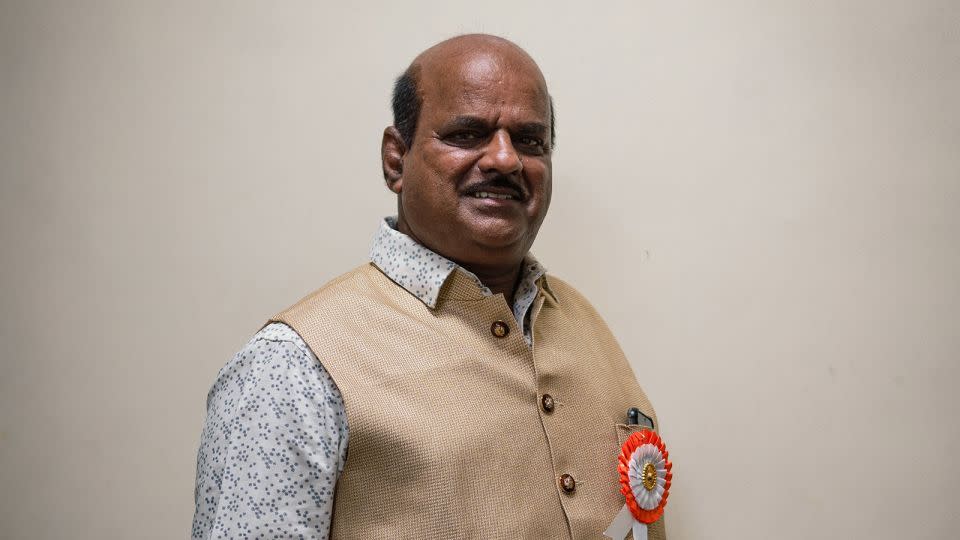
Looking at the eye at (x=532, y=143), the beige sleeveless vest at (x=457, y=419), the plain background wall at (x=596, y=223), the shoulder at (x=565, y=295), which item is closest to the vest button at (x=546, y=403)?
the beige sleeveless vest at (x=457, y=419)

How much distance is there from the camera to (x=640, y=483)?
128cm

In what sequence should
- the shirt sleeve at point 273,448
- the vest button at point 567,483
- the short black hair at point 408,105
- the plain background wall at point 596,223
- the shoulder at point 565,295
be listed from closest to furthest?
1. the shirt sleeve at point 273,448
2. the vest button at point 567,483
3. the short black hair at point 408,105
4. the shoulder at point 565,295
5. the plain background wall at point 596,223

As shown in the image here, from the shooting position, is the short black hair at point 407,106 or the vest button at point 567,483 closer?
the vest button at point 567,483

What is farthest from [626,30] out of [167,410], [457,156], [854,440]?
[167,410]

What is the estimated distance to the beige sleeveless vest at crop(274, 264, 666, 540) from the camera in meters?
1.10

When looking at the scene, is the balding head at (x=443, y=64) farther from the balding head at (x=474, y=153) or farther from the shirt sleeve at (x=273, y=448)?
the shirt sleeve at (x=273, y=448)

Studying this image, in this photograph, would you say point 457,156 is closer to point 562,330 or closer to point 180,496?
point 562,330

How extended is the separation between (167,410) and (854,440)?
1437mm

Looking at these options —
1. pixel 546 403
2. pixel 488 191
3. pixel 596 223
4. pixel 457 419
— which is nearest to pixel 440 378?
pixel 457 419

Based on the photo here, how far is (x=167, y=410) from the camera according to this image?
1673mm

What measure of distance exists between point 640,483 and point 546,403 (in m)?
0.21

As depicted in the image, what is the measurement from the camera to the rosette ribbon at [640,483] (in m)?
1.26

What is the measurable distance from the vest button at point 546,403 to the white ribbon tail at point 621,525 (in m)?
0.20

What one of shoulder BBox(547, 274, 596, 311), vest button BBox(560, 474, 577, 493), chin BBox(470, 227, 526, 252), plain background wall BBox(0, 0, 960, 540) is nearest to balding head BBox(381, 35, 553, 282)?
chin BBox(470, 227, 526, 252)
